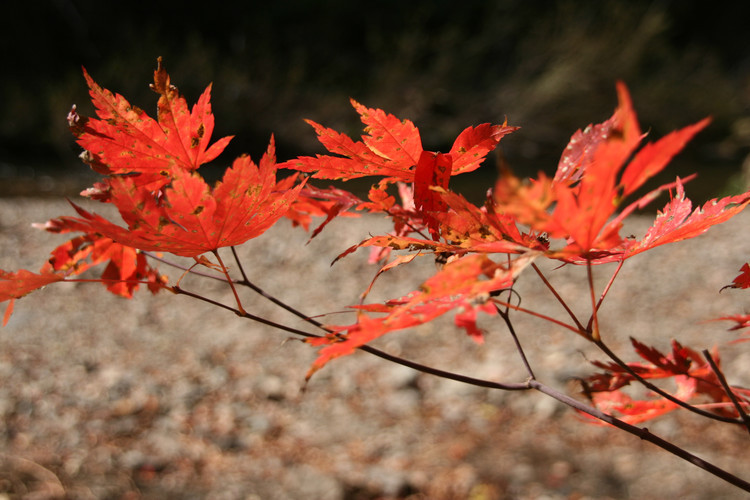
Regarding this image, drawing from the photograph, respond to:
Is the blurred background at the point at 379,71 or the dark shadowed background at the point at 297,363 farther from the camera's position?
the blurred background at the point at 379,71

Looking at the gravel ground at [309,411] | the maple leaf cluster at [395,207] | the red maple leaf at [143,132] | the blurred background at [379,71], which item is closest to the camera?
the maple leaf cluster at [395,207]

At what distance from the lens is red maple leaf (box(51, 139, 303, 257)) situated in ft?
0.97

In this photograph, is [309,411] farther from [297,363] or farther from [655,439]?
[655,439]

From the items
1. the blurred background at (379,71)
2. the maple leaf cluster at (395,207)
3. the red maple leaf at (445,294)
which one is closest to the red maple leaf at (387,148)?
the maple leaf cluster at (395,207)

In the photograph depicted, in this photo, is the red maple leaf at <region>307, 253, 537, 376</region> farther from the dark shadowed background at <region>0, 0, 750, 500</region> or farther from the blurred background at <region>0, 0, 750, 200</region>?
the blurred background at <region>0, 0, 750, 200</region>

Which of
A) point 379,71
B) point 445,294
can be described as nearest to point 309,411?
point 445,294

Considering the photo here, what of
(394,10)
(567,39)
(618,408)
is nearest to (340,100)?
(394,10)

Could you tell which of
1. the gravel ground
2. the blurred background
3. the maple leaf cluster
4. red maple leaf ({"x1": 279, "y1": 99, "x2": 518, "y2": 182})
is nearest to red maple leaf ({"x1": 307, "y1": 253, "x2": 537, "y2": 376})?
the maple leaf cluster

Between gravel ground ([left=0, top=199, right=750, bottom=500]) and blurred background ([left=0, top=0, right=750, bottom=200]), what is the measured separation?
257cm

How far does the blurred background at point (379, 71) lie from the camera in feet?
17.6

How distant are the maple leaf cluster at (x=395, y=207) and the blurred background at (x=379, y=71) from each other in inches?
172

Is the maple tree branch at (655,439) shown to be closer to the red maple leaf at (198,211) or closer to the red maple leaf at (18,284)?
the red maple leaf at (198,211)

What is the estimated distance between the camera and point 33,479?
141cm

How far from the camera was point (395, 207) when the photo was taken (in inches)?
15.1
